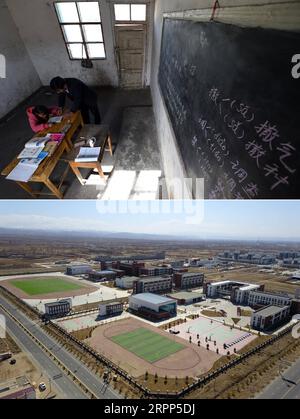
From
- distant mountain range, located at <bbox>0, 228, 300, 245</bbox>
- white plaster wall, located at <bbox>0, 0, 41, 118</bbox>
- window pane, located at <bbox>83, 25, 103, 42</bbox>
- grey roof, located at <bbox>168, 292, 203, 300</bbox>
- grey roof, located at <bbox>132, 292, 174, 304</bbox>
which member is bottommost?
grey roof, located at <bbox>132, 292, 174, 304</bbox>

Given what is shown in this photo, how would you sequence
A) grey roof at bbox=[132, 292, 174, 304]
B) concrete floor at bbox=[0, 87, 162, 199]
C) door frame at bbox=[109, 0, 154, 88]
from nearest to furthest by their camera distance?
grey roof at bbox=[132, 292, 174, 304] < concrete floor at bbox=[0, 87, 162, 199] < door frame at bbox=[109, 0, 154, 88]

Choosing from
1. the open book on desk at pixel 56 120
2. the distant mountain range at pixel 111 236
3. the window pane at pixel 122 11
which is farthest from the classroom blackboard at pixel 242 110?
the window pane at pixel 122 11

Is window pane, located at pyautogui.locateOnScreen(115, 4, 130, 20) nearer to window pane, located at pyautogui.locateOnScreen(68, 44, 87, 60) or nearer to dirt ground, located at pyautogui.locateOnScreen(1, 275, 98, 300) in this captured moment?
window pane, located at pyautogui.locateOnScreen(68, 44, 87, 60)

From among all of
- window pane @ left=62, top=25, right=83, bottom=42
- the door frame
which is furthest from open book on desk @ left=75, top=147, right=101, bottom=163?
window pane @ left=62, top=25, right=83, bottom=42

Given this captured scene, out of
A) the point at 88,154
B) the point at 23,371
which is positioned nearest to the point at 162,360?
the point at 23,371

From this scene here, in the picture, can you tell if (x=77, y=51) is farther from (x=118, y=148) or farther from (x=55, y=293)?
(x=55, y=293)

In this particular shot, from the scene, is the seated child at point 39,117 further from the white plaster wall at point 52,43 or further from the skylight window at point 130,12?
the skylight window at point 130,12
